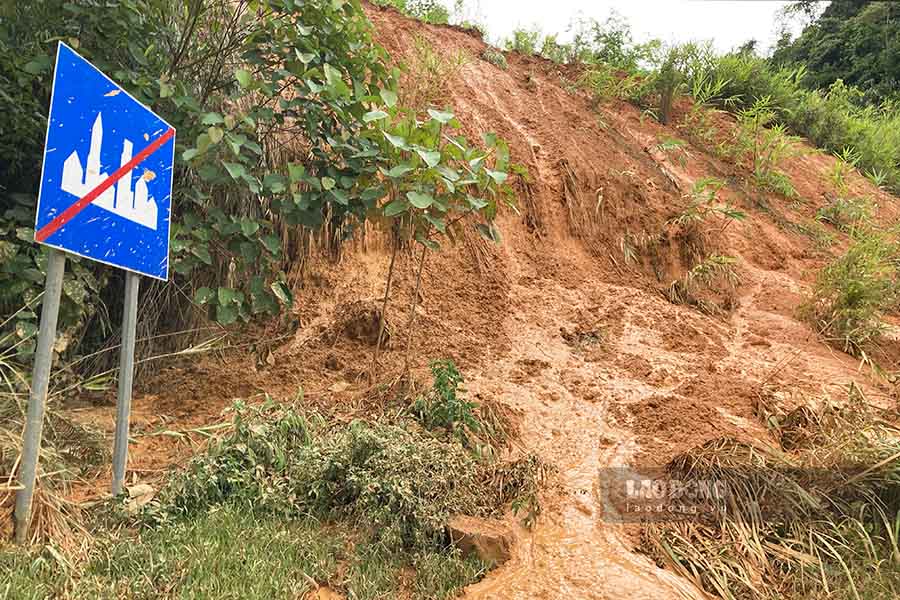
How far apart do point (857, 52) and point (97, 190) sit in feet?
71.3

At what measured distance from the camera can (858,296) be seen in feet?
15.2

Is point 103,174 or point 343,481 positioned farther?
point 343,481

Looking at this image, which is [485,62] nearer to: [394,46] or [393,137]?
[394,46]

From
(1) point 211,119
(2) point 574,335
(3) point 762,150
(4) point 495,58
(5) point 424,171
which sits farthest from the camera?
(4) point 495,58

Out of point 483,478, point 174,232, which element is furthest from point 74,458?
point 483,478

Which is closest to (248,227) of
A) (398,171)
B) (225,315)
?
(225,315)

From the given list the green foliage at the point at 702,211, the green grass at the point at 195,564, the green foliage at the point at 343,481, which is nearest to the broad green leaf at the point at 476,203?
the green foliage at the point at 343,481

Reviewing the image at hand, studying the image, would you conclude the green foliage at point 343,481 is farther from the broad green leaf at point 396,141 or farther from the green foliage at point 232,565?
the broad green leaf at point 396,141

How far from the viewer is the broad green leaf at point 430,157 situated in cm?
285

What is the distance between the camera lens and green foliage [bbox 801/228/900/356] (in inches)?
180

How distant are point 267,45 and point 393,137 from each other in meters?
1.10

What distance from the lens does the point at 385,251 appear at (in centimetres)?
484

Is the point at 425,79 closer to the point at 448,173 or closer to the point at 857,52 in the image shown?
the point at 448,173

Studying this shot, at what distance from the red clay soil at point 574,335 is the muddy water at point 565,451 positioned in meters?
0.01
